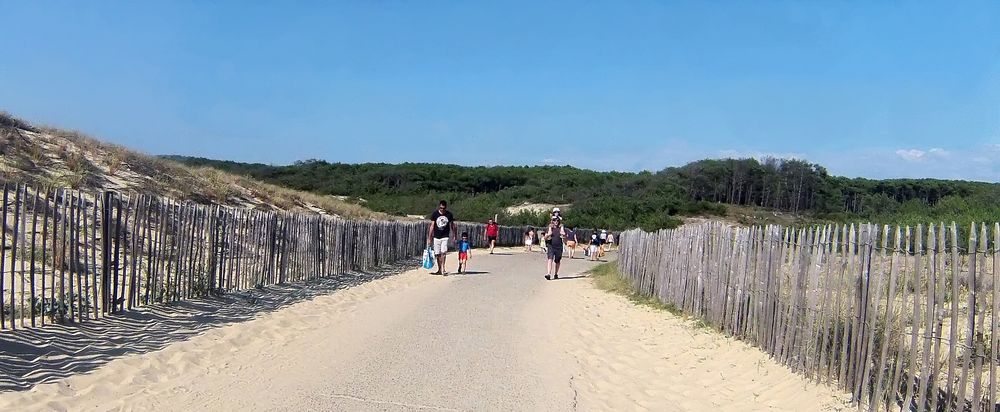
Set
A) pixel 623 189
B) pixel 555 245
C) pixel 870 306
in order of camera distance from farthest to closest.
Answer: pixel 623 189 → pixel 555 245 → pixel 870 306

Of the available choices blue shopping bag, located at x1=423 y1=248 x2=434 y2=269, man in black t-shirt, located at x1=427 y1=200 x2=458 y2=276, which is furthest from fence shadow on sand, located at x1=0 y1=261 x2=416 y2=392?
blue shopping bag, located at x1=423 y1=248 x2=434 y2=269

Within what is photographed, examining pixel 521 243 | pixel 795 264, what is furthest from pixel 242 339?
pixel 521 243

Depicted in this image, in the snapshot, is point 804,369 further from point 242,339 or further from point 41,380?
point 41,380

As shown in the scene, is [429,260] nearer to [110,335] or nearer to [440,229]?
[440,229]

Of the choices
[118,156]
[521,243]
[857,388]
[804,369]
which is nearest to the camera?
[857,388]

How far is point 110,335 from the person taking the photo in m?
7.81

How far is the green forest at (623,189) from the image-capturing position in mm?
54312

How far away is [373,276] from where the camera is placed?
17750 mm

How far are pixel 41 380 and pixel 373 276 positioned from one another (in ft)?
38.8

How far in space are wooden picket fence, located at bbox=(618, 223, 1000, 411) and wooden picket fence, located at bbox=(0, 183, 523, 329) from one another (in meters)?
7.35

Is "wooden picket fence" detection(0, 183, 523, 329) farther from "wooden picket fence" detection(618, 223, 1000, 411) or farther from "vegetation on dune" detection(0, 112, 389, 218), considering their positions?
"wooden picket fence" detection(618, 223, 1000, 411)

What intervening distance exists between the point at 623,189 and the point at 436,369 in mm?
74287

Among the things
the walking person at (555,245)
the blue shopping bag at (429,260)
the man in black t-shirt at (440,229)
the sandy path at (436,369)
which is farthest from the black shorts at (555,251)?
the sandy path at (436,369)

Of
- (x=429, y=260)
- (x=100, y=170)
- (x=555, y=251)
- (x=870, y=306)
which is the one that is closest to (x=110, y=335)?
(x=870, y=306)
